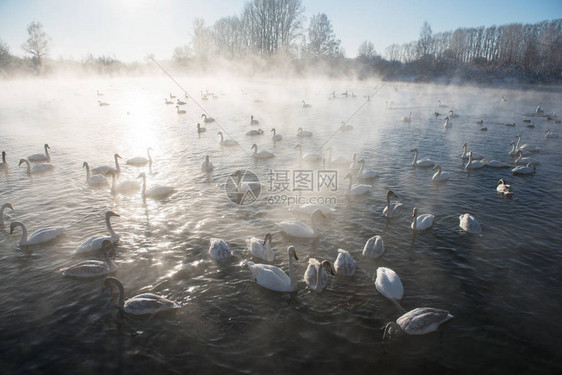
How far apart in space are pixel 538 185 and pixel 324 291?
558 inches

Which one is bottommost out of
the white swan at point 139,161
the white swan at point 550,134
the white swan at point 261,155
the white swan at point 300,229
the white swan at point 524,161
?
the white swan at point 300,229

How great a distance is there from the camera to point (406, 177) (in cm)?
1792

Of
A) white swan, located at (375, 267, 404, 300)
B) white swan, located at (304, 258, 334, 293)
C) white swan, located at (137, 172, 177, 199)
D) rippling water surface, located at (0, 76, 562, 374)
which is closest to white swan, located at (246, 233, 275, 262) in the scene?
rippling water surface, located at (0, 76, 562, 374)

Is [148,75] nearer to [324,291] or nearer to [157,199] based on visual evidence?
[157,199]

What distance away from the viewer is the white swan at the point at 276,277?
28.6 ft

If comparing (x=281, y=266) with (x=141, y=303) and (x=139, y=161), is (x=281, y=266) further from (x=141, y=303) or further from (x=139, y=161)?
(x=139, y=161)

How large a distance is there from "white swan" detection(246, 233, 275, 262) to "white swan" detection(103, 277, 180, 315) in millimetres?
2856

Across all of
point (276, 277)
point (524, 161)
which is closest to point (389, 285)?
point (276, 277)

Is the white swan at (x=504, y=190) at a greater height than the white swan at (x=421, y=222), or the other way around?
the white swan at (x=504, y=190)

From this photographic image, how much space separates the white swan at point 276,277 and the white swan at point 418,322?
101 inches

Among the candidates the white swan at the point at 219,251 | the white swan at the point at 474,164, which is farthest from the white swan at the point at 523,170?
the white swan at the point at 219,251

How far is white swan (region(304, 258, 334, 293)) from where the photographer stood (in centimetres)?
855

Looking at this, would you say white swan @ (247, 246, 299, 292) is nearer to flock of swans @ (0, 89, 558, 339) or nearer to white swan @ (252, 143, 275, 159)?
flock of swans @ (0, 89, 558, 339)

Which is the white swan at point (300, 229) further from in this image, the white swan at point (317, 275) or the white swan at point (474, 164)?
the white swan at point (474, 164)
